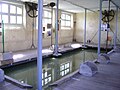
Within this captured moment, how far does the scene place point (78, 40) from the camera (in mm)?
15094

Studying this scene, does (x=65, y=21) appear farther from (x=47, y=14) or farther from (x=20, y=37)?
(x=20, y=37)

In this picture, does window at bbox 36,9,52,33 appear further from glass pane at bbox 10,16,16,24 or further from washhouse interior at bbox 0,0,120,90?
glass pane at bbox 10,16,16,24

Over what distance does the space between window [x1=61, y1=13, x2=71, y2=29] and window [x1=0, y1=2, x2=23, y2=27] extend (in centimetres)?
484

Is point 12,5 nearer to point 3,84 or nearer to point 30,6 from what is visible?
point 30,6

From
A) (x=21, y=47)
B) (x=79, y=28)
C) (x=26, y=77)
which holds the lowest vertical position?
(x=26, y=77)

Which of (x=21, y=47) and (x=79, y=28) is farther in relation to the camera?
(x=79, y=28)

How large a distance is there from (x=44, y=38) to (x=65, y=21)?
3.83 meters

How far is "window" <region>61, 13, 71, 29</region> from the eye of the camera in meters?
13.4

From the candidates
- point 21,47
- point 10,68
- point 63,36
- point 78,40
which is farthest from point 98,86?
point 78,40

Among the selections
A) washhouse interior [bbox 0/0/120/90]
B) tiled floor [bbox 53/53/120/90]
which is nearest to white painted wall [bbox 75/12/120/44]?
washhouse interior [bbox 0/0/120/90]

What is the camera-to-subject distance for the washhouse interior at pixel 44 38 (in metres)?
4.95

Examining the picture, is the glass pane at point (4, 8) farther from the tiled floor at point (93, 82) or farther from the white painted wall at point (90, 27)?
the white painted wall at point (90, 27)

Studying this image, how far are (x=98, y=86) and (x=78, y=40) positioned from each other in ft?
38.3

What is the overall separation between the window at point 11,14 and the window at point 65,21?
484 cm
